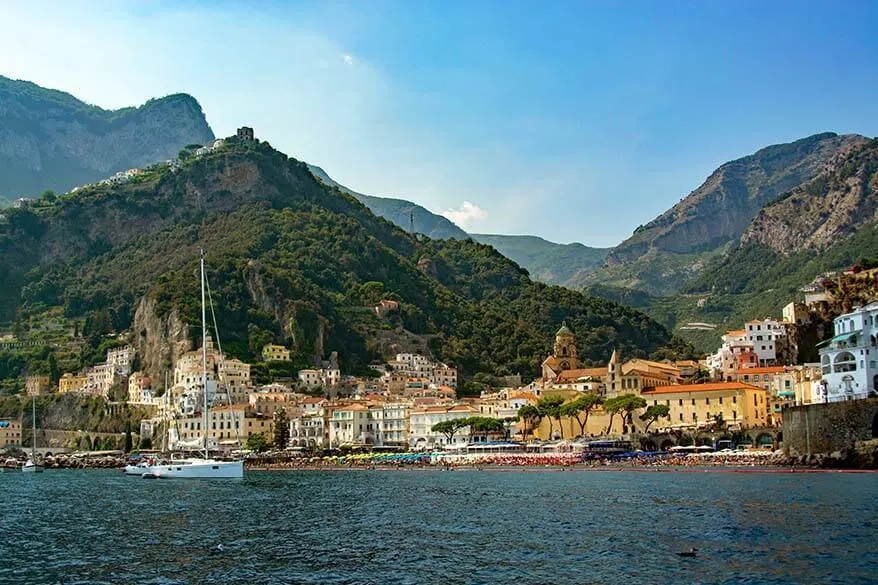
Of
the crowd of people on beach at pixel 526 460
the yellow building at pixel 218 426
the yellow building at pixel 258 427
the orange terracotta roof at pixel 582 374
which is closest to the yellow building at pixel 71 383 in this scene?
the yellow building at pixel 218 426

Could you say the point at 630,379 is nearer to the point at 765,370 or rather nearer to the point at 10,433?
the point at 765,370

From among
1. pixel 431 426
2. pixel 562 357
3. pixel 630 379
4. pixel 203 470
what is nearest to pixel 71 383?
pixel 431 426

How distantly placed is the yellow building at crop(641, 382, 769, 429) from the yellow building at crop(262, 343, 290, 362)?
60725 millimetres

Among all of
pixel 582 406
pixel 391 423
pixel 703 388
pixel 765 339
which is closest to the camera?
pixel 703 388

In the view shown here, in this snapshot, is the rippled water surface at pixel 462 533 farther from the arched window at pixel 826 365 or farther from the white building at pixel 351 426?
the white building at pixel 351 426

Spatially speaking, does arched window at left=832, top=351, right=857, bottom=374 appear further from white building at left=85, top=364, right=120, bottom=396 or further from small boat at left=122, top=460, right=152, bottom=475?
A: white building at left=85, top=364, right=120, bottom=396

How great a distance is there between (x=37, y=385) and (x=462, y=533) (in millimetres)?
128366

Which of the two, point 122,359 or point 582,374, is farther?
point 122,359

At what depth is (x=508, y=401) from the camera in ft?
389

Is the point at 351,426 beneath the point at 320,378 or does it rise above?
beneath

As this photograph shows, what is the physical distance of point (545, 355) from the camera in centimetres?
16200

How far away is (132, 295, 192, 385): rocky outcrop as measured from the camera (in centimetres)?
14425

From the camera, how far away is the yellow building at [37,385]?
15238cm

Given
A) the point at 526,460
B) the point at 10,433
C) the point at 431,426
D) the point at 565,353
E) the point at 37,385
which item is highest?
the point at 565,353
